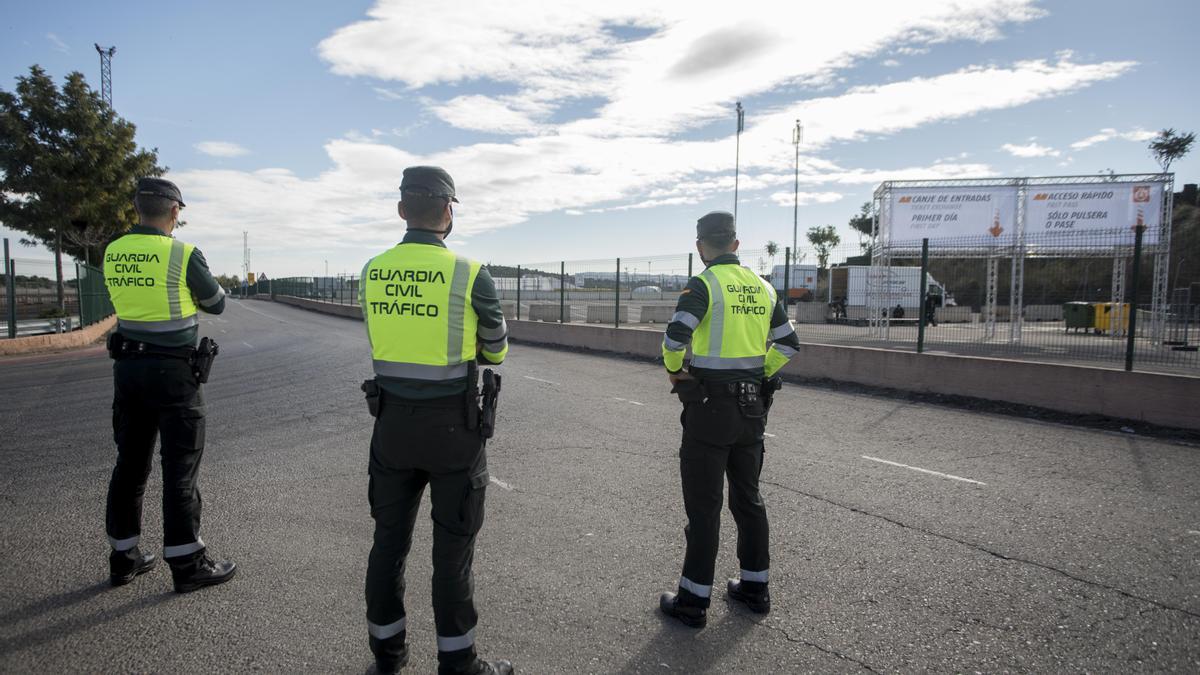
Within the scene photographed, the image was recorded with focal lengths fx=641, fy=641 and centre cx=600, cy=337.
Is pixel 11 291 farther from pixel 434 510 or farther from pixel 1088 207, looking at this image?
pixel 1088 207

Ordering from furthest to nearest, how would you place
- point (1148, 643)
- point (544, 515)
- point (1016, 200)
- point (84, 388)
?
1. point (1016, 200)
2. point (84, 388)
3. point (544, 515)
4. point (1148, 643)

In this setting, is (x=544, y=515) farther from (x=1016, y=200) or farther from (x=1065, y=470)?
(x=1016, y=200)

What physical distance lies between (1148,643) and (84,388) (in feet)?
39.6

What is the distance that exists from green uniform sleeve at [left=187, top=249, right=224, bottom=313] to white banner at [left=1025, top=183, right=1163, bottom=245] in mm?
18469

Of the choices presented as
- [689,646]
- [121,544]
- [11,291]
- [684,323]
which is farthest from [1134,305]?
[11,291]

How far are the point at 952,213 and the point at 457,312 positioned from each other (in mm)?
18353

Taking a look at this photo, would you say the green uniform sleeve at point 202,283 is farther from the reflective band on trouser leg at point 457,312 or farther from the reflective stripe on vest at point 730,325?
the reflective stripe on vest at point 730,325

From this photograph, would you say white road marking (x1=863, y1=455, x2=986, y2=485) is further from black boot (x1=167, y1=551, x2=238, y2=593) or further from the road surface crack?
black boot (x1=167, y1=551, x2=238, y2=593)

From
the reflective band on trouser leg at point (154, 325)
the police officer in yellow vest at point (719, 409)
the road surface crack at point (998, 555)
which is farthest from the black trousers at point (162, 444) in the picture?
the road surface crack at point (998, 555)

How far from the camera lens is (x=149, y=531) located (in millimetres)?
4043

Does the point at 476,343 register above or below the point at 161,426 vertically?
above

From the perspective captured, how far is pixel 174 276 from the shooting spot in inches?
133

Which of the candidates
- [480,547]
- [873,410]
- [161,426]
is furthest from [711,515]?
[873,410]

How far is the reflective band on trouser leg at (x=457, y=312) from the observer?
2.52 m
